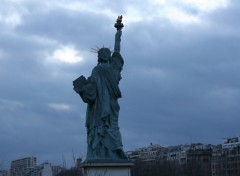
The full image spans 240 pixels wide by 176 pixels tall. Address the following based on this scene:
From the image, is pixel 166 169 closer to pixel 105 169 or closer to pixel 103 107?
pixel 103 107

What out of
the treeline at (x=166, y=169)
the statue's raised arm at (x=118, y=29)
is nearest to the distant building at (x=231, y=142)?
the treeline at (x=166, y=169)

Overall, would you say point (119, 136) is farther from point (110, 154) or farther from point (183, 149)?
point (183, 149)

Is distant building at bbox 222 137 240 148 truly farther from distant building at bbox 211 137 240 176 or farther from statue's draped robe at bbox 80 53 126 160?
statue's draped robe at bbox 80 53 126 160

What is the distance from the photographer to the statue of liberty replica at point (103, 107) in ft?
63.5

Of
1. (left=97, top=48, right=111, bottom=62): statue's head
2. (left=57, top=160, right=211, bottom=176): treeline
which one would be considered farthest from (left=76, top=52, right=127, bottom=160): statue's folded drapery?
(left=57, top=160, right=211, bottom=176): treeline

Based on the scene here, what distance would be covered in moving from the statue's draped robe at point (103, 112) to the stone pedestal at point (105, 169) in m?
0.51

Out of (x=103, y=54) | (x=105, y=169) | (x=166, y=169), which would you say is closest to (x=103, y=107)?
(x=103, y=54)

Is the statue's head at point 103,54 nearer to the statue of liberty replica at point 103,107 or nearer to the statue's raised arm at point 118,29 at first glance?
the statue of liberty replica at point 103,107

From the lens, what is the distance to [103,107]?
19672 mm

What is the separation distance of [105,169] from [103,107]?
2.25m

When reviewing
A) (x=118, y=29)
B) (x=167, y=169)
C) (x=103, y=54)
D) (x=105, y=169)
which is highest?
→ (x=118, y=29)

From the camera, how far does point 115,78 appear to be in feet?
66.2

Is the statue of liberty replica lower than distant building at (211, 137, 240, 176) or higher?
lower

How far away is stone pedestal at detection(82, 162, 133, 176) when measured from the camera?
18.5 metres
